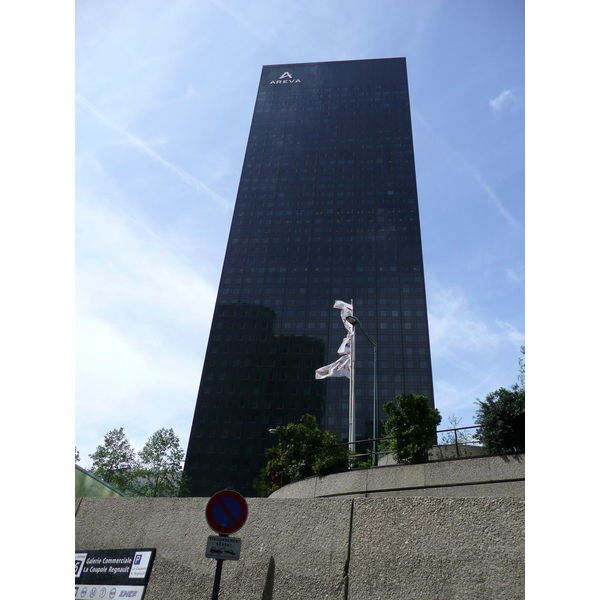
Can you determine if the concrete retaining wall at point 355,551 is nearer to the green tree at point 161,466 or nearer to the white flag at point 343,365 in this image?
the white flag at point 343,365

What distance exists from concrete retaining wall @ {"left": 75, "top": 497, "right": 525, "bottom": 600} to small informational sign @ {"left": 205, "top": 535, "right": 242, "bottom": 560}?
104 cm

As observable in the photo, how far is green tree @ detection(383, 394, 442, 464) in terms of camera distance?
44.2ft

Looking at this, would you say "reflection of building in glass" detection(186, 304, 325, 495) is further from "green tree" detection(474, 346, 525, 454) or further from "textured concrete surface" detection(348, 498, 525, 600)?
"textured concrete surface" detection(348, 498, 525, 600)

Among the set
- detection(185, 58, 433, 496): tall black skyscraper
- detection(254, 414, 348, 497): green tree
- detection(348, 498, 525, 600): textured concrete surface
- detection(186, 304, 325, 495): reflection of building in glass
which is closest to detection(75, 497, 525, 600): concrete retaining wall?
detection(348, 498, 525, 600): textured concrete surface

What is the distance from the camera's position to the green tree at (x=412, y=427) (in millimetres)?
13484

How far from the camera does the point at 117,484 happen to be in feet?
168

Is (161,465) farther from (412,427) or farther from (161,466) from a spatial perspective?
(412,427)

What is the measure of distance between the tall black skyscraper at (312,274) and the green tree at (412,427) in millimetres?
66636

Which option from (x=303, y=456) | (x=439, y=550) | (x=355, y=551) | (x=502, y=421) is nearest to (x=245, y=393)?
(x=303, y=456)

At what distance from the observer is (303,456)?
18.7 meters
